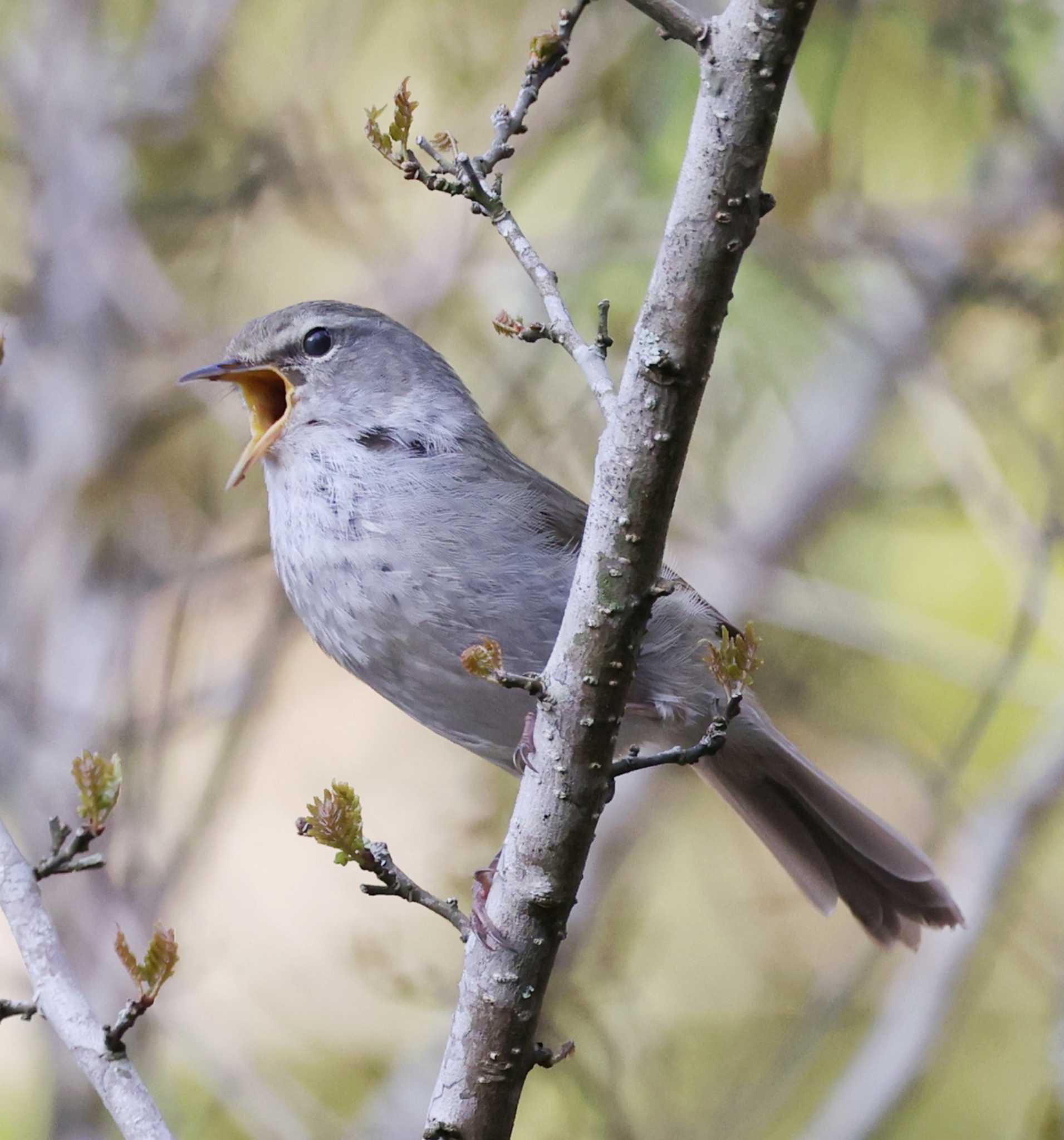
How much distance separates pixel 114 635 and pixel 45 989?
319 centimetres

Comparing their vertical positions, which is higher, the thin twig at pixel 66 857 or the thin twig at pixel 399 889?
the thin twig at pixel 399 889

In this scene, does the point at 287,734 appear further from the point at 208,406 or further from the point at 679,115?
the point at 679,115

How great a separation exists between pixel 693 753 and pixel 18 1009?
1306 mm

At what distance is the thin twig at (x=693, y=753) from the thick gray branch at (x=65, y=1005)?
0.99m

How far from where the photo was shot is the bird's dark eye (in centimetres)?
394

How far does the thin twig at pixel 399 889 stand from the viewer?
8.28ft

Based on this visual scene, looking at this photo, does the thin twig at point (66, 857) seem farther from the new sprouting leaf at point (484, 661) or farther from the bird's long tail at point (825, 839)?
the bird's long tail at point (825, 839)

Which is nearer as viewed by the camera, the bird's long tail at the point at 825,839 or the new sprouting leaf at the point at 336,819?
the new sprouting leaf at the point at 336,819

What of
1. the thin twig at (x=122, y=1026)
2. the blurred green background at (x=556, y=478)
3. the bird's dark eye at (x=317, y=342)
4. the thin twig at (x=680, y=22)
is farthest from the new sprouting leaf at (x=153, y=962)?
the blurred green background at (x=556, y=478)

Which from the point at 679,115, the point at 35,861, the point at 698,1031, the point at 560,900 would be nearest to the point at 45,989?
the point at 560,900

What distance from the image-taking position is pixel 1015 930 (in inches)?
221

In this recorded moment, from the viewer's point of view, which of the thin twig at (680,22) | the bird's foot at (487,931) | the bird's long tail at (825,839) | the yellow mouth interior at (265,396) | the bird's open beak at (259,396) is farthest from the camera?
the bird's long tail at (825,839)

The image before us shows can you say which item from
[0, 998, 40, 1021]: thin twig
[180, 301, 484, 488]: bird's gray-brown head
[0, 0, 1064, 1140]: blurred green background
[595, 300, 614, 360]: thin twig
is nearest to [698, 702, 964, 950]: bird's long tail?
[0, 0, 1064, 1140]: blurred green background

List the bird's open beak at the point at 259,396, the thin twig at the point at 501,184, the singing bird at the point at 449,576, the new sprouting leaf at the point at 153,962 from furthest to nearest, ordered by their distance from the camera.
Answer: the bird's open beak at the point at 259,396 < the singing bird at the point at 449,576 < the thin twig at the point at 501,184 < the new sprouting leaf at the point at 153,962
